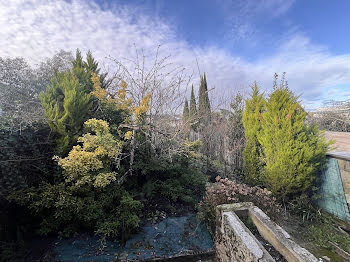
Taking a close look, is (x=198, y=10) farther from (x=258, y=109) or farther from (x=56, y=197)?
(x=56, y=197)

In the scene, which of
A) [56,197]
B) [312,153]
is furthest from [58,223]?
[312,153]

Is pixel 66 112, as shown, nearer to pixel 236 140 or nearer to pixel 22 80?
pixel 22 80

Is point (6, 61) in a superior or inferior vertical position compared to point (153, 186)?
superior

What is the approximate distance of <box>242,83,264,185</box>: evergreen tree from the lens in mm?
4352

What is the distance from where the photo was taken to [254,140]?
4449mm

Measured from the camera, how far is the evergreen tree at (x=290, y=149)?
3.38 meters

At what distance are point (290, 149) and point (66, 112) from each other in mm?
5146

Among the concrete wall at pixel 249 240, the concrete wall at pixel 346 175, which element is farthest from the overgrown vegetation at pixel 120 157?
the concrete wall at pixel 249 240

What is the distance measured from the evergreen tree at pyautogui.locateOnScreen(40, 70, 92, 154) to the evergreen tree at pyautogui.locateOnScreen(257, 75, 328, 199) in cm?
474

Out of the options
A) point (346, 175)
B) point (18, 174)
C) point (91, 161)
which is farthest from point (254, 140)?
point (18, 174)

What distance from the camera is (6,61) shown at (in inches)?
212

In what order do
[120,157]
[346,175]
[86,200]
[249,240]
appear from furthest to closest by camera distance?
1. [120,157]
2. [346,175]
3. [86,200]
4. [249,240]

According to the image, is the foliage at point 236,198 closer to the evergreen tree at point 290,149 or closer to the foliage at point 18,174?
the evergreen tree at point 290,149

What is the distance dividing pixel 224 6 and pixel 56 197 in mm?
6923
